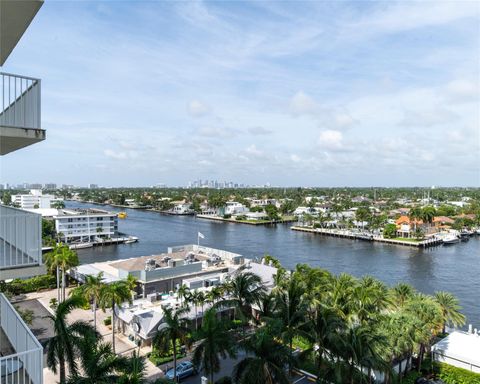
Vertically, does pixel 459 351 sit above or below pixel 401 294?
below

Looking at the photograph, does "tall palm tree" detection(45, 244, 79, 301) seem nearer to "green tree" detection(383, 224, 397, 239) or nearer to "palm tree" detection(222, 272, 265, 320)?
"palm tree" detection(222, 272, 265, 320)

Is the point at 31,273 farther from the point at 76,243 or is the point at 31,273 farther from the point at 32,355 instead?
the point at 76,243

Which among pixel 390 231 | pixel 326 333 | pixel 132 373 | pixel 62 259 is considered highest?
pixel 132 373

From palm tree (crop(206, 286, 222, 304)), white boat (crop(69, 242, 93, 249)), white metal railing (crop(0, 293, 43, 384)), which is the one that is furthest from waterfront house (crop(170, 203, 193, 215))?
white metal railing (crop(0, 293, 43, 384))

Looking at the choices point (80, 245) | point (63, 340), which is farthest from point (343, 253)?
point (63, 340)

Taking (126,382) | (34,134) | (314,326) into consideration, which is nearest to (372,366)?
(314,326)

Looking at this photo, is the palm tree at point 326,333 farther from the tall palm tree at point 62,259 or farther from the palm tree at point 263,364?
the tall palm tree at point 62,259

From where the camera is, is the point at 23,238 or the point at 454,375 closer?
the point at 23,238

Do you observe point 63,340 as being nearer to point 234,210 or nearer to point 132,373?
point 132,373
